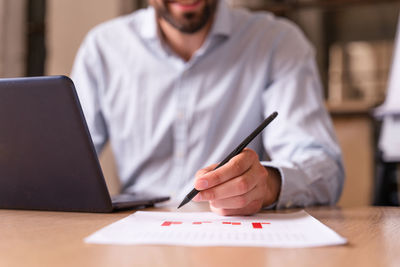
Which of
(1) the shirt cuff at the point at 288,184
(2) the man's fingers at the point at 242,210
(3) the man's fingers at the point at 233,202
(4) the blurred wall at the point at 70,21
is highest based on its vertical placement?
(4) the blurred wall at the point at 70,21

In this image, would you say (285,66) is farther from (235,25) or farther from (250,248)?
(250,248)

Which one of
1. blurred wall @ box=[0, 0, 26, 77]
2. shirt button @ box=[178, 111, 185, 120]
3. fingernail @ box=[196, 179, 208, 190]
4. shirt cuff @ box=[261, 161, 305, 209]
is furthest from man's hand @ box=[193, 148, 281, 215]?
blurred wall @ box=[0, 0, 26, 77]

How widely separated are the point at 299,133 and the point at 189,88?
1.20 feet

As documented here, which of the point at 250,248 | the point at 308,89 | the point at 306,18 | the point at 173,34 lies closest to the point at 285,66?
the point at 308,89

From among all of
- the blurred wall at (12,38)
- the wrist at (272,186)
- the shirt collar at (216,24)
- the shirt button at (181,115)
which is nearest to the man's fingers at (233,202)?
the wrist at (272,186)

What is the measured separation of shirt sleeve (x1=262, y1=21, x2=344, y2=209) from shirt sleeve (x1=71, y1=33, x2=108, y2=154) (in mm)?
514

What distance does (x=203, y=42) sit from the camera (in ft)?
4.23

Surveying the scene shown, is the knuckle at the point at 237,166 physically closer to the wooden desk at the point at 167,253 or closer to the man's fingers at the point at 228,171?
the man's fingers at the point at 228,171

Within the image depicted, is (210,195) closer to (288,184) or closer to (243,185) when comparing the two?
(243,185)

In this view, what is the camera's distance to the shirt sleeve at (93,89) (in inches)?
51.2

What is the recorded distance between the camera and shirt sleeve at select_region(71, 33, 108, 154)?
130 centimetres

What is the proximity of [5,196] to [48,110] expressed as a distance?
210 mm

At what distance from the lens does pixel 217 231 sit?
48 centimetres

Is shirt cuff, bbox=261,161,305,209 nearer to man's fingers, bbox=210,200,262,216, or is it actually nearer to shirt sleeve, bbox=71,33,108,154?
man's fingers, bbox=210,200,262,216
